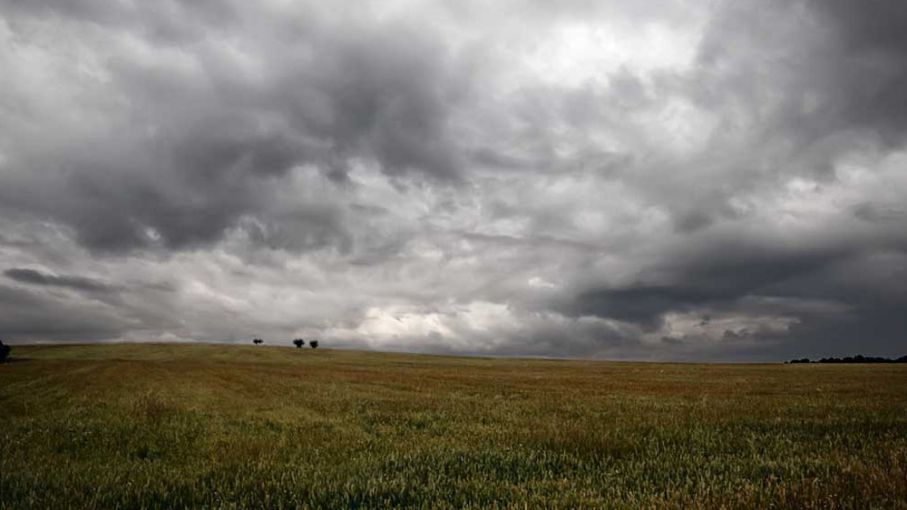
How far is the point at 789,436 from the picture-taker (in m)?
11.7

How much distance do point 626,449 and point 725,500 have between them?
3.97 metres

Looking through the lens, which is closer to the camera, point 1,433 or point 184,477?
point 184,477

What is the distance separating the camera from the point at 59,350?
111 meters

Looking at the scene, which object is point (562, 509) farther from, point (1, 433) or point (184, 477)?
point (1, 433)

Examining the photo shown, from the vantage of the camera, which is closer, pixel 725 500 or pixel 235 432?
pixel 725 500

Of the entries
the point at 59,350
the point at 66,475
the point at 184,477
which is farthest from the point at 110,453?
the point at 59,350

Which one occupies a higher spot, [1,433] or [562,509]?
[562,509]

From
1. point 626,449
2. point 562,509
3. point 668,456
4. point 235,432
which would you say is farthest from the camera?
point 235,432

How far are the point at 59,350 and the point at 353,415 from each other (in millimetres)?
123536

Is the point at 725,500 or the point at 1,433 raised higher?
the point at 725,500

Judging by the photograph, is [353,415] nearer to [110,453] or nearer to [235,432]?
[235,432]

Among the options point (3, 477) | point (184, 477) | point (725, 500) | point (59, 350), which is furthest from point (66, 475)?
point (59, 350)

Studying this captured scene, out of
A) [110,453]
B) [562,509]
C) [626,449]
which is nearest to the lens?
[562,509]

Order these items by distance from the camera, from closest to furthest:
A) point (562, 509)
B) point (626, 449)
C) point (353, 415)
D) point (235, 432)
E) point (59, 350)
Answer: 1. point (562, 509)
2. point (626, 449)
3. point (235, 432)
4. point (353, 415)
5. point (59, 350)
